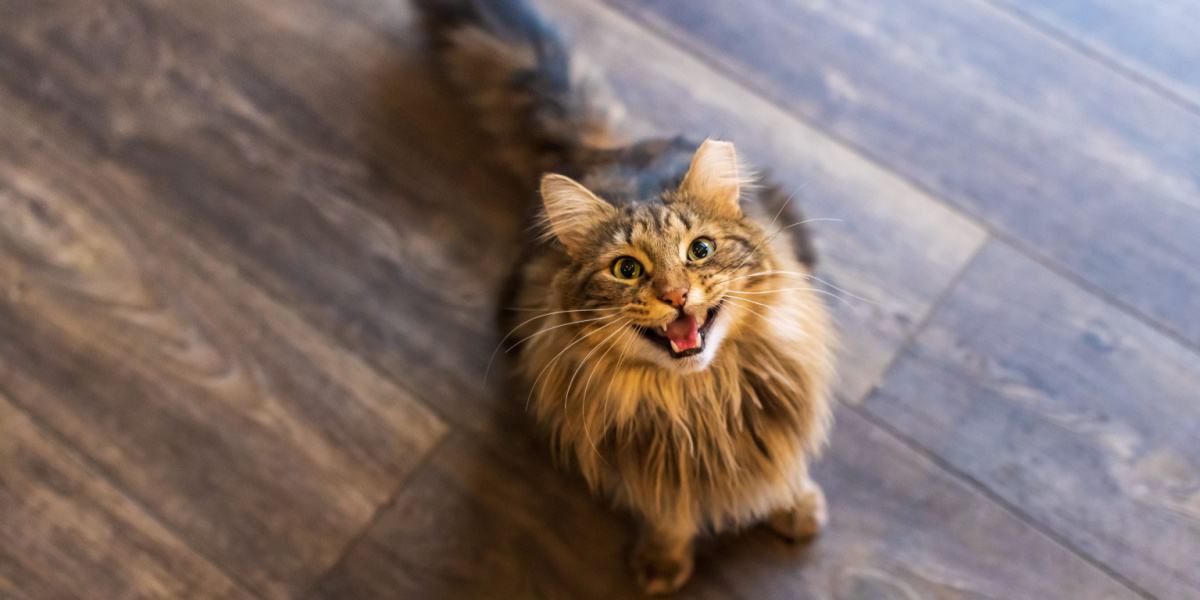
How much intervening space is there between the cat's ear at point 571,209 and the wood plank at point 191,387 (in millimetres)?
565

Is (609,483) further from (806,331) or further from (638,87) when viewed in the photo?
(638,87)

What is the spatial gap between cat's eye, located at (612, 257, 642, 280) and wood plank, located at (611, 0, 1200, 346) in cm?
78

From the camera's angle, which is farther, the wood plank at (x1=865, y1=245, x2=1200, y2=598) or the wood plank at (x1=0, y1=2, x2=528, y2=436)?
the wood plank at (x1=0, y1=2, x2=528, y2=436)

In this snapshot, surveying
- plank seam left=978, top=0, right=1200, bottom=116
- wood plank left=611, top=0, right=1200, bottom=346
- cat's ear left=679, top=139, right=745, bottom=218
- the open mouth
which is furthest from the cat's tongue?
plank seam left=978, top=0, right=1200, bottom=116

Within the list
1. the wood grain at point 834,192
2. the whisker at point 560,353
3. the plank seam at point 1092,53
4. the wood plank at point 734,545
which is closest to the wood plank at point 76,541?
the wood plank at point 734,545

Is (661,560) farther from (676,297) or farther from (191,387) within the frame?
(191,387)

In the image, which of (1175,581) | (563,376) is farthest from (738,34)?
(1175,581)

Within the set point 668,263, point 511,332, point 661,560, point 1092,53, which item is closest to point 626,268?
point 668,263

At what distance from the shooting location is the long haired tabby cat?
1.06m

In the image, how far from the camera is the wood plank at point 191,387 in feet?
4.95

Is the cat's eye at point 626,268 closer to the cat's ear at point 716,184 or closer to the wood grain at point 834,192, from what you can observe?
the cat's ear at point 716,184

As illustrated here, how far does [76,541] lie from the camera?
1.50m

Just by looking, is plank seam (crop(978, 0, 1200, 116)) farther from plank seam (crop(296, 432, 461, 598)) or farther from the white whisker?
plank seam (crop(296, 432, 461, 598))

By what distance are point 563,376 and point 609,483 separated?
0.62 ft
